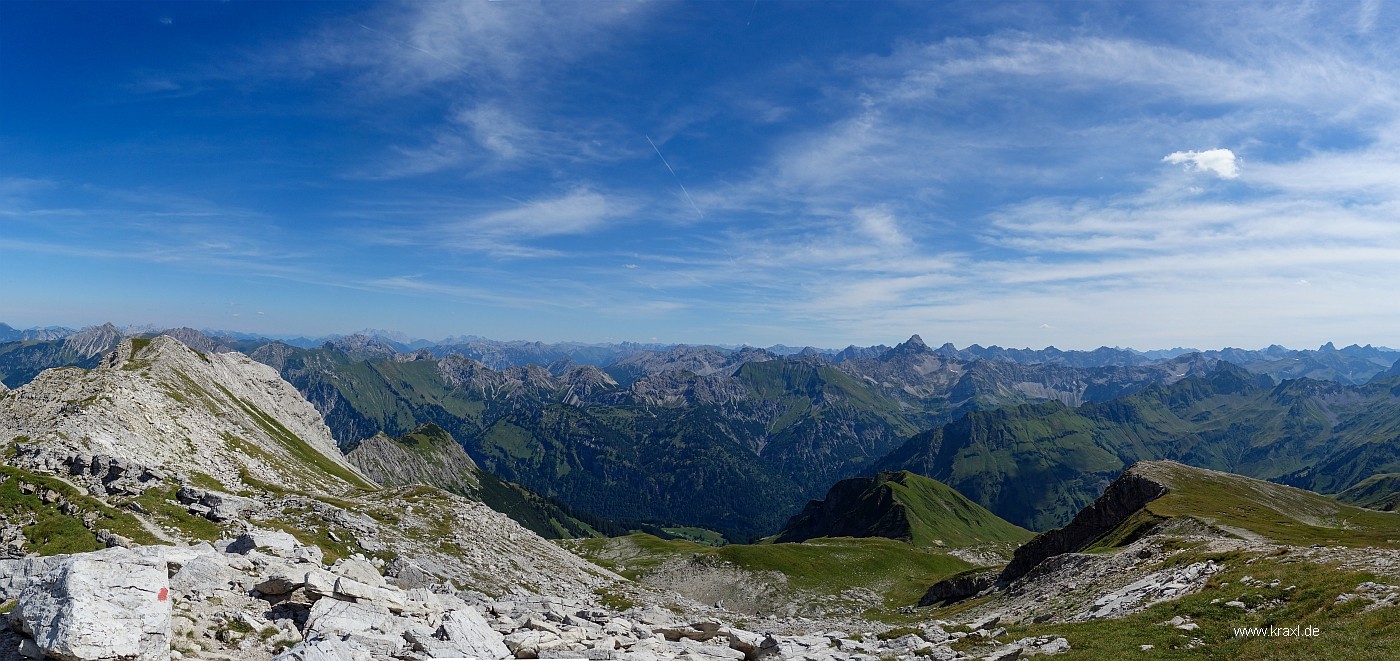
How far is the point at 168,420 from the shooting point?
89.1 metres

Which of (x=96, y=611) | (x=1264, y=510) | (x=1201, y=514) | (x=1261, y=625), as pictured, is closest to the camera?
(x=96, y=611)

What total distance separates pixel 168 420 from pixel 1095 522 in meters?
141

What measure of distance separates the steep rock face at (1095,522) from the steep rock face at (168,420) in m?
109

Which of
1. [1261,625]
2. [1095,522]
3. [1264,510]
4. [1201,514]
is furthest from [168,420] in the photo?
[1264,510]

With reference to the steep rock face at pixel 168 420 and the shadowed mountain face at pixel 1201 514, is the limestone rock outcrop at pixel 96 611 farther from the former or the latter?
the shadowed mountain face at pixel 1201 514

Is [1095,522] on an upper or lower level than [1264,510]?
lower

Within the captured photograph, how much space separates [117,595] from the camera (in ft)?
58.4

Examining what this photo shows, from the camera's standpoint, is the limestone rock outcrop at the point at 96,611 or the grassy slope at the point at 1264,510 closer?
the limestone rock outcrop at the point at 96,611

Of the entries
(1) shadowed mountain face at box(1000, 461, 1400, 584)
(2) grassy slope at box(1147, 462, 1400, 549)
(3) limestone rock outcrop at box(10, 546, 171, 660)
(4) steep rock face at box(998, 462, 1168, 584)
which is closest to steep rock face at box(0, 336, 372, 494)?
(3) limestone rock outcrop at box(10, 546, 171, 660)

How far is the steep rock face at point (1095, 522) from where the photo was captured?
88438 mm

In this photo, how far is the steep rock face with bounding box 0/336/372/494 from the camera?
2758 inches

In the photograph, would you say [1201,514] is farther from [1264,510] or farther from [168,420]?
[168,420]

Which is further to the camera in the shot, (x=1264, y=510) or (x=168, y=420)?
(x=1264, y=510)

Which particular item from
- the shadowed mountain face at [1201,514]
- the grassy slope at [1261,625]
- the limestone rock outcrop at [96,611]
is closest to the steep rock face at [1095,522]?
the shadowed mountain face at [1201,514]
